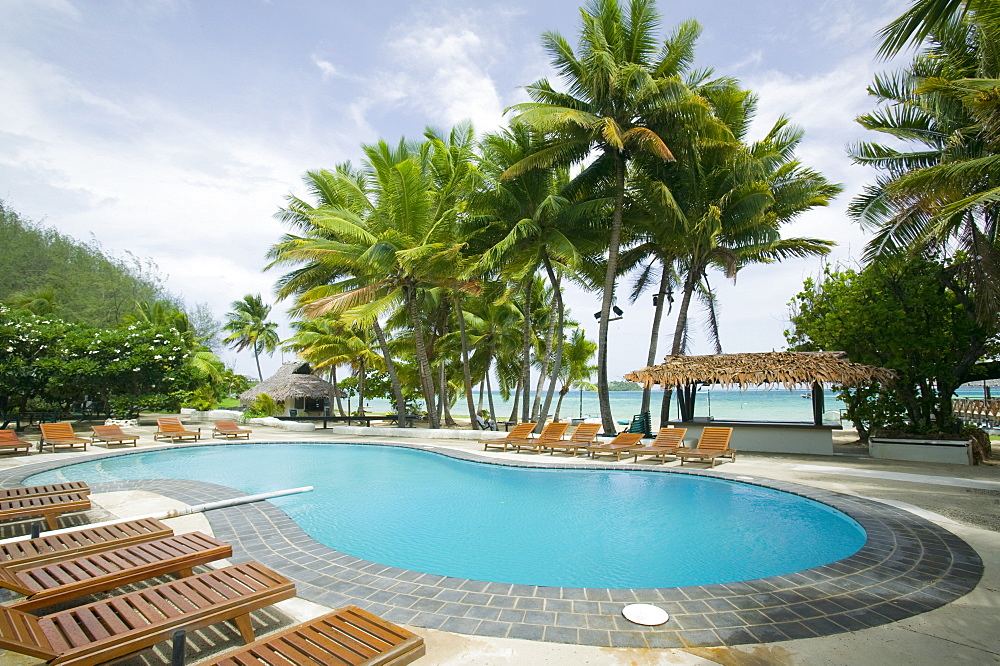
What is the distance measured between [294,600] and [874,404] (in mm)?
15582

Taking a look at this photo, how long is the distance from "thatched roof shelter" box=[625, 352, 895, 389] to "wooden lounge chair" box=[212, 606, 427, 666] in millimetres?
12701

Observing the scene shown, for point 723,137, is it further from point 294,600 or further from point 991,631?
point 294,600

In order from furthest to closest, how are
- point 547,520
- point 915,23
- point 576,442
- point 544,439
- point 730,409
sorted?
1. point 730,409
2. point 544,439
3. point 576,442
4. point 547,520
5. point 915,23

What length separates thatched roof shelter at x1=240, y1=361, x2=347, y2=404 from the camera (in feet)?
90.0

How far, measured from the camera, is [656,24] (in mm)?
15336

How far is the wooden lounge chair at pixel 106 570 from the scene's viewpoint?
11.4 feet

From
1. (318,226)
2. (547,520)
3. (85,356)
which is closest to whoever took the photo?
(547,520)

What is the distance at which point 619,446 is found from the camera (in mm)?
12367

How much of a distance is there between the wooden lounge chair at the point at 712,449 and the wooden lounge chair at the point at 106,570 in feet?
31.7

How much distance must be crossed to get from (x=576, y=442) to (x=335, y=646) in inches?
426

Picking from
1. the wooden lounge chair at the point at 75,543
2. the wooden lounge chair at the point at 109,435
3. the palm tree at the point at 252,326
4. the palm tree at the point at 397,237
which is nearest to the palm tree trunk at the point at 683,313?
the palm tree at the point at 397,237

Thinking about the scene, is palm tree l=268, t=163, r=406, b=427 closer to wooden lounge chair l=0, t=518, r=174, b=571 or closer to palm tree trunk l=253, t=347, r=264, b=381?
wooden lounge chair l=0, t=518, r=174, b=571

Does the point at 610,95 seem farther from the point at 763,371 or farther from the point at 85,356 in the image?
the point at 85,356

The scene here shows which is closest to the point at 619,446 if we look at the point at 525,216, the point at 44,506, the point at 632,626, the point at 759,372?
the point at 759,372
